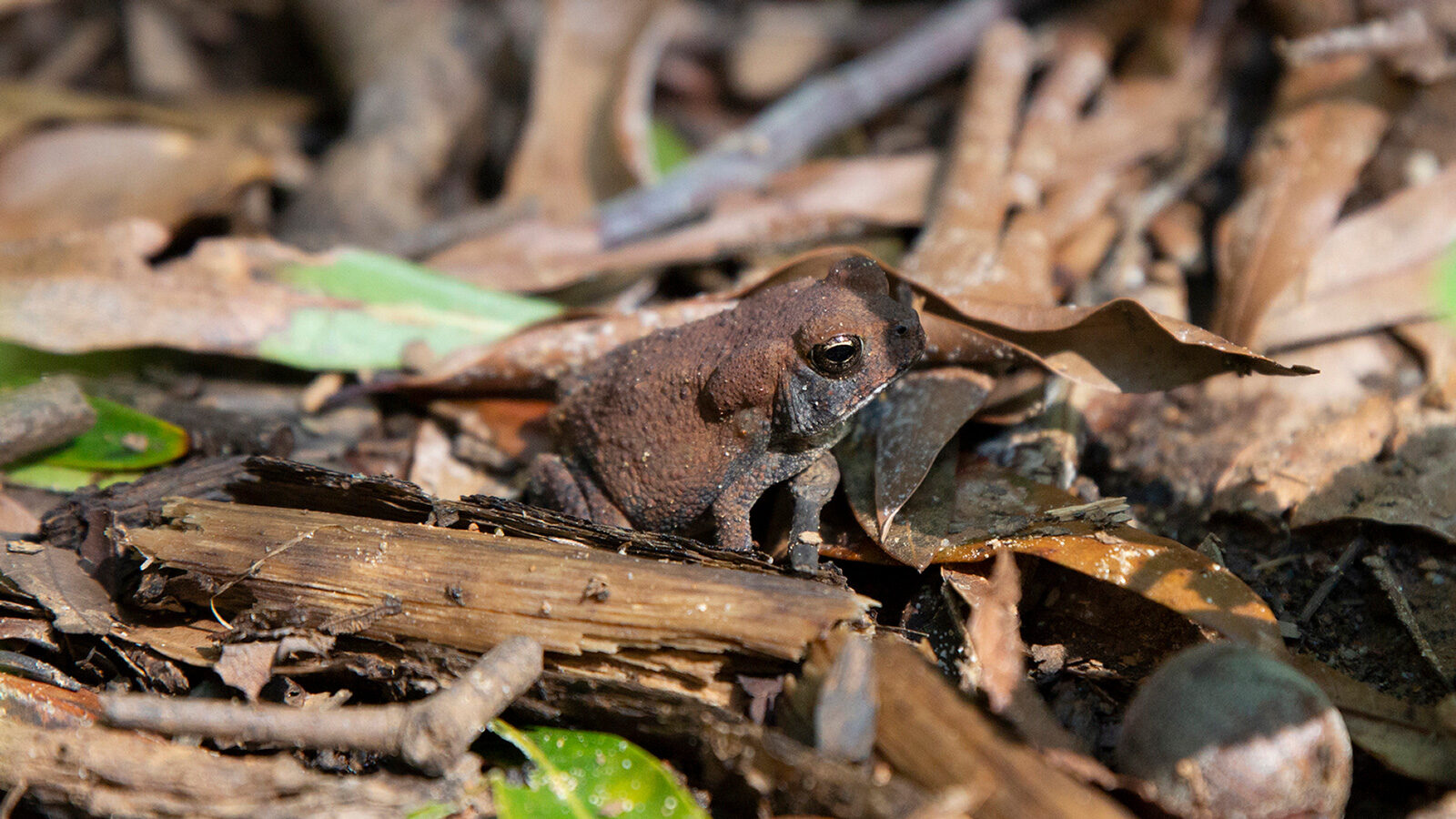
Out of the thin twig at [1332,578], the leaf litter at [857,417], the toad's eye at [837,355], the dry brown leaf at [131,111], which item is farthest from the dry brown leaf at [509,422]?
the dry brown leaf at [131,111]

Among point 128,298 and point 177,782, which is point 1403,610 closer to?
point 177,782

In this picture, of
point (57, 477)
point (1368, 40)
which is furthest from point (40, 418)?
point (1368, 40)

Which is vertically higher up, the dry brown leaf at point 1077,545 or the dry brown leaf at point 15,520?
the dry brown leaf at point 1077,545

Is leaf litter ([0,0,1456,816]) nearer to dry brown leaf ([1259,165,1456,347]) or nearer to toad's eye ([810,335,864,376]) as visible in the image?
dry brown leaf ([1259,165,1456,347])

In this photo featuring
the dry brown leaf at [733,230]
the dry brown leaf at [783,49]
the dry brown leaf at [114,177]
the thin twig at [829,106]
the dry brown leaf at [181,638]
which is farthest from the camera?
the dry brown leaf at [783,49]

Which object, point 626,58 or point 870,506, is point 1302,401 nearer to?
point 870,506

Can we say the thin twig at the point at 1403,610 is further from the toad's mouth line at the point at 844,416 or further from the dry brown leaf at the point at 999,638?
the toad's mouth line at the point at 844,416

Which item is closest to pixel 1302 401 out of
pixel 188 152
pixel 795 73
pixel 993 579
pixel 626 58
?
pixel 993 579
